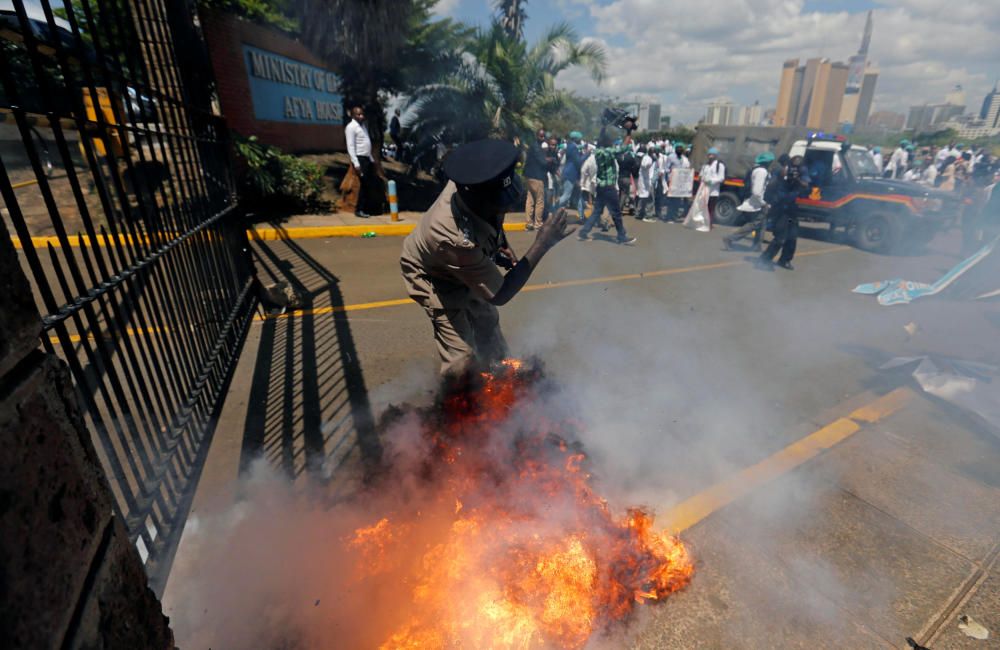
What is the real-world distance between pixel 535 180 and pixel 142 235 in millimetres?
8893

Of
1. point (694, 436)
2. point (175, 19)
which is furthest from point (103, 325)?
point (694, 436)

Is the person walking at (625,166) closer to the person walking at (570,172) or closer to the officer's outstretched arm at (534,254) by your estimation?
the person walking at (570,172)

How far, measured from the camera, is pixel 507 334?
5.05m

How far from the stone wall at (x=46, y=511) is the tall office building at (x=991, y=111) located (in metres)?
100

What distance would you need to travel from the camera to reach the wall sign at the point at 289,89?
1281 cm

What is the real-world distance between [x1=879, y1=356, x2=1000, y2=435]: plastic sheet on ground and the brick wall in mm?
12222

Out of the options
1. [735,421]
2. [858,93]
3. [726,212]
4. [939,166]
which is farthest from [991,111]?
[735,421]

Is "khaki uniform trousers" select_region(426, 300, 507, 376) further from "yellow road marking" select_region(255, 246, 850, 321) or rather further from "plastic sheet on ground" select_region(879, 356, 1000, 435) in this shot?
"plastic sheet on ground" select_region(879, 356, 1000, 435)

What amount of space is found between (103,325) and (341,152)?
1467cm

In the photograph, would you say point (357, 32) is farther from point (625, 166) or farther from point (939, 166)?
point (939, 166)

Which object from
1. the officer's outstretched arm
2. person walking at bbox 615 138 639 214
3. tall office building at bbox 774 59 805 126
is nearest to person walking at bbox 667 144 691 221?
person walking at bbox 615 138 639 214

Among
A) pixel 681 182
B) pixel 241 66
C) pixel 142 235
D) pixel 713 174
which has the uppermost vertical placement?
pixel 241 66

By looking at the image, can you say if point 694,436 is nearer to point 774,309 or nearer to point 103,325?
Result: point 774,309

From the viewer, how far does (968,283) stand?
5.59 metres
